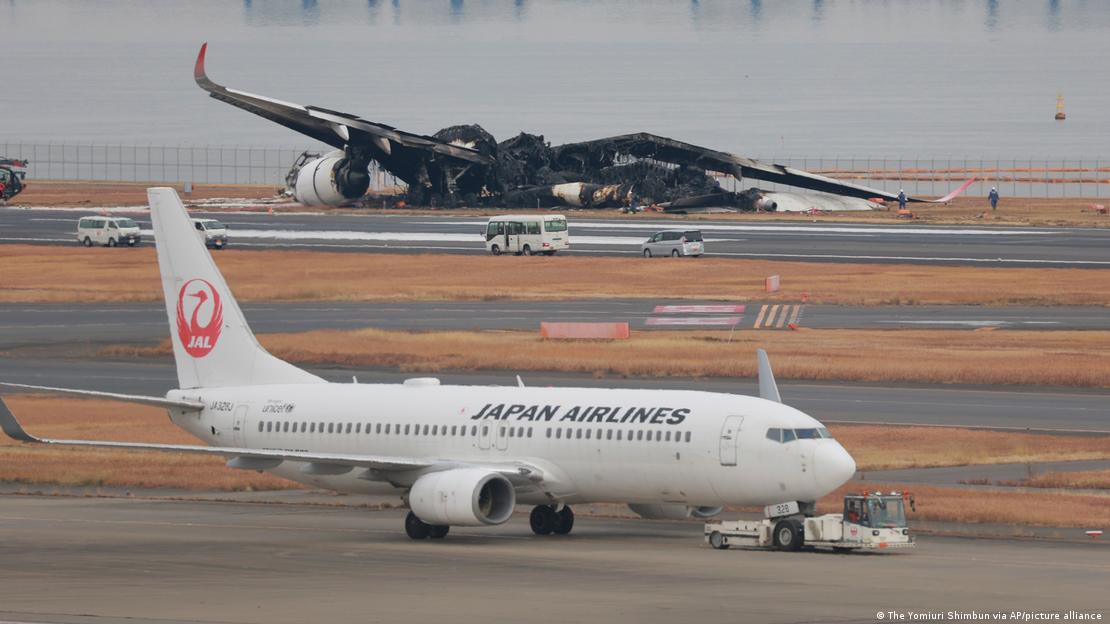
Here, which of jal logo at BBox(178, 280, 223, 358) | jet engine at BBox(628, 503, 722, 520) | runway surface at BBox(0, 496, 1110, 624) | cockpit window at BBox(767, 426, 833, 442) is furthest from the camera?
jal logo at BBox(178, 280, 223, 358)

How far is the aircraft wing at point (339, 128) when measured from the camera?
16462cm

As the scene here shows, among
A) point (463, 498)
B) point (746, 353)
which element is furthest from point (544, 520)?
point (746, 353)

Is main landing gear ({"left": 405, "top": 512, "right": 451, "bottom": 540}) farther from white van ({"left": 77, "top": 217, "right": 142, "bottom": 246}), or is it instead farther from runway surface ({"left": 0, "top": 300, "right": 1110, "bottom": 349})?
white van ({"left": 77, "top": 217, "right": 142, "bottom": 246})

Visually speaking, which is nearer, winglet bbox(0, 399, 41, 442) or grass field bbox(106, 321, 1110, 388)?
winglet bbox(0, 399, 41, 442)

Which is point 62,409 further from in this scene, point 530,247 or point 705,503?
point 530,247

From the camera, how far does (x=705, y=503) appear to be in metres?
45.6

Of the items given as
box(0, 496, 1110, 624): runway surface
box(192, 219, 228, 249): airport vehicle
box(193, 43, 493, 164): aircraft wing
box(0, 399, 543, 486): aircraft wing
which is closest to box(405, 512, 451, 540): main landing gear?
box(0, 496, 1110, 624): runway surface

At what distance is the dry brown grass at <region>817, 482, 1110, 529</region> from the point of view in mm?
50219

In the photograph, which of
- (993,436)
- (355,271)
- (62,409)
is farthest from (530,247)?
(993,436)

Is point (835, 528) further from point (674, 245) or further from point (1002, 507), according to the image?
point (674, 245)

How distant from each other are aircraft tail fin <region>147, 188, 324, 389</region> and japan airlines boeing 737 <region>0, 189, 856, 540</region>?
1.8 inches

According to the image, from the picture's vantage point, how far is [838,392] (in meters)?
78.6

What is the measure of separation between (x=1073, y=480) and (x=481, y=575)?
24.2m

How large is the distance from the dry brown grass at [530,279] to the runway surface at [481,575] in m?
66.0
